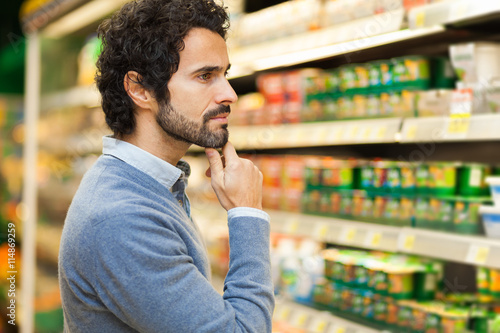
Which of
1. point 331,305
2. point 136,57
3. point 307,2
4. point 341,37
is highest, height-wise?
point 307,2

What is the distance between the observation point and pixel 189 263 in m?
1.02

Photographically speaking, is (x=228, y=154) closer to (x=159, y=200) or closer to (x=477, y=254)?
(x=159, y=200)

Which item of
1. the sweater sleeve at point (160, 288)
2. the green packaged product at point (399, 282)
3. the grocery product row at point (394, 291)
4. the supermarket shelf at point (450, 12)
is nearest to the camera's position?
the sweater sleeve at point (160, 288)

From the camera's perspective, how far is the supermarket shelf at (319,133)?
206 centimetres

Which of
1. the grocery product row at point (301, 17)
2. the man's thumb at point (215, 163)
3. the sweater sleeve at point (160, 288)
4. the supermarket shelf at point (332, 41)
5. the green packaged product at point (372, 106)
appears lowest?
the sweater sleeve at point (160, 288)

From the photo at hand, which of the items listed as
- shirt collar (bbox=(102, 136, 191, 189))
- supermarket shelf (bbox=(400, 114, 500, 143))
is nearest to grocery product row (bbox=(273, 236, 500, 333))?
supermarket shelf (bbox=(400, 114, 500, 143))

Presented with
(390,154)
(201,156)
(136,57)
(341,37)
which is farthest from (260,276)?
(201,156)

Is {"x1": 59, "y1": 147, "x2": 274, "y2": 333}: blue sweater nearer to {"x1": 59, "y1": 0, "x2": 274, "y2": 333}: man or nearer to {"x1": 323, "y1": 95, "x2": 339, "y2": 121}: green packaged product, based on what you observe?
{"x1": 59, "y1": 0, "x2": 274, "y2": 333}: man

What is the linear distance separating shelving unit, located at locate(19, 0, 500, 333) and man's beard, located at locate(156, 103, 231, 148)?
3.09 feet

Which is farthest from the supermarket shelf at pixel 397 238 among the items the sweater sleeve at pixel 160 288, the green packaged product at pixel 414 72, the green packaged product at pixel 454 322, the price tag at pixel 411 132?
the sweater sleeve at pixel 160 288

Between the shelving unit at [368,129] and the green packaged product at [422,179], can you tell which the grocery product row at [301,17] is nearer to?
the shelving unit at [368,129]

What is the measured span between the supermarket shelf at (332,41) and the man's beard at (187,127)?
1.02 metres

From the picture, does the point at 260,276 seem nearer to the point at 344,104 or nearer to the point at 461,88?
the point at 461,88

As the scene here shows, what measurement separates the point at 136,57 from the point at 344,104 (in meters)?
1.36
